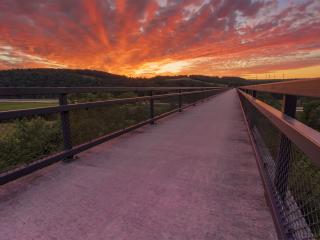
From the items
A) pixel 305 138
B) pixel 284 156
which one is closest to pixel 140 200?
pixel 284 156

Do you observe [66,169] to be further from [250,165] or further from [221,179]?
[250,165]

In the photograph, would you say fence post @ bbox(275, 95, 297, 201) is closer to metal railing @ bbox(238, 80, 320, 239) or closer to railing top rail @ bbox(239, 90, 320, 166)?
metal railing @ bbox(238, 80, 320, 239)

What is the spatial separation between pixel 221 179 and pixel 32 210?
6.91 ft

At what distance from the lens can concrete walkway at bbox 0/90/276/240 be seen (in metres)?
1.84

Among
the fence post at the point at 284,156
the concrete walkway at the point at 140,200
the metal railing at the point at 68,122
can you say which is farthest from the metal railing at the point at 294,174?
the metal railing at the point at 68,122

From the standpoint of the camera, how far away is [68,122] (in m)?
3.35

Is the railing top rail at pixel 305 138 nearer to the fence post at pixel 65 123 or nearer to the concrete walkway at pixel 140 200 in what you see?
the concrete walkway at pixel 140 200

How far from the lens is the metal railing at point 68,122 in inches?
113

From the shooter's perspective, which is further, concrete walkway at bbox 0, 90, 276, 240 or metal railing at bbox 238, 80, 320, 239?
concrete walkway at bbox 0, 90, 276, 240

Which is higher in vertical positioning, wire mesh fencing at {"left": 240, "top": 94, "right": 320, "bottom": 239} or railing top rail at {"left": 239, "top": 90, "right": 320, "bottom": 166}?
railing top rail at {"left": 239, "top": 90, "right": 320, "bottom": 166}

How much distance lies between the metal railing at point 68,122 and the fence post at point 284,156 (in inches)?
105

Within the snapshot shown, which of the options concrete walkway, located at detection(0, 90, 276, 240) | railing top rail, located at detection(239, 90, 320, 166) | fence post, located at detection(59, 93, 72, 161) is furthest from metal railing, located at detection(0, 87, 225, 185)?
railing top rail, located at detection(239, 90, 320, 166)

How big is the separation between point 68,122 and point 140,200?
1.74 meters

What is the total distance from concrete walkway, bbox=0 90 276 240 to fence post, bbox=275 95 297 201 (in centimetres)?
34
